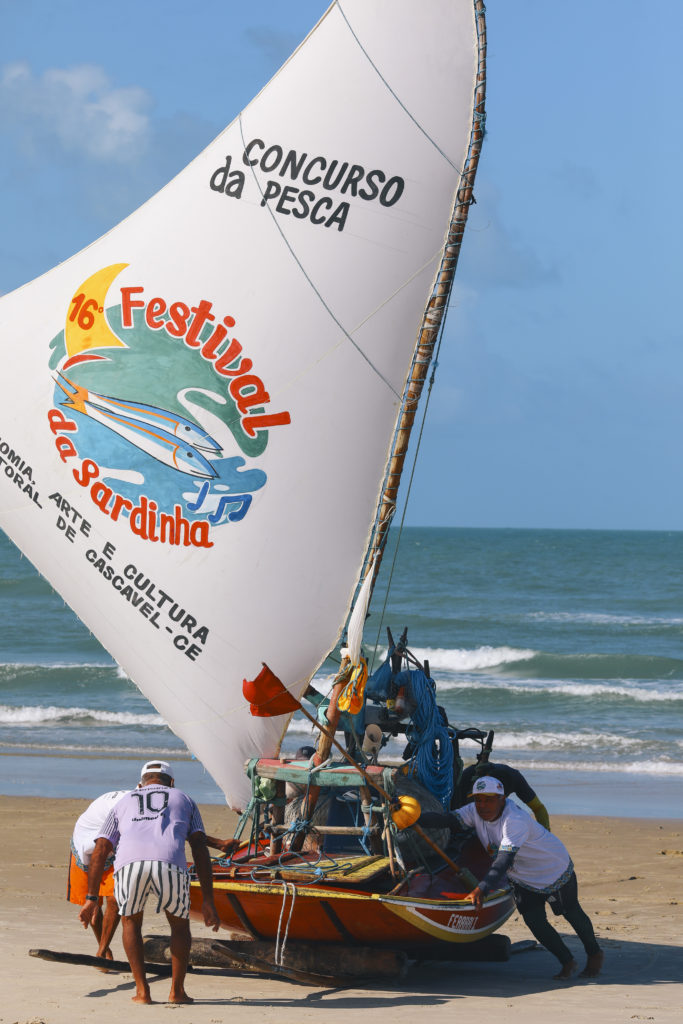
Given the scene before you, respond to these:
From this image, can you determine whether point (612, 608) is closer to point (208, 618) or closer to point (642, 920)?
point (642, 920)

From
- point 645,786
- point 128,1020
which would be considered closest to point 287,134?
point 128,1020

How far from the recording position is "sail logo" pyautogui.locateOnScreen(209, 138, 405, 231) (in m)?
8.28

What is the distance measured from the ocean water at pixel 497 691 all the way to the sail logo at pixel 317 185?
107 inches

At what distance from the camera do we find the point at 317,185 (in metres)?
8.34

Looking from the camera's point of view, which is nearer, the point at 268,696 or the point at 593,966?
the point at 268,696

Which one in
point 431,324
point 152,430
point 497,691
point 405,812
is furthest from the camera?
point 497,691

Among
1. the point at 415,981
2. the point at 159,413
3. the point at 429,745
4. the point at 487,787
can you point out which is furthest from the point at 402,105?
the point at 415,981

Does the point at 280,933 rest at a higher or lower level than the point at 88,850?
lower

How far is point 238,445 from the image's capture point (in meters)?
8.35

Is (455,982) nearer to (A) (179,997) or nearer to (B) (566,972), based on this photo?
(B) (566,972)

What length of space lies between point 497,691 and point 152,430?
63.9 feet

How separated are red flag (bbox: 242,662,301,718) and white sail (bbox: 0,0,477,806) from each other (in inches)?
20.7

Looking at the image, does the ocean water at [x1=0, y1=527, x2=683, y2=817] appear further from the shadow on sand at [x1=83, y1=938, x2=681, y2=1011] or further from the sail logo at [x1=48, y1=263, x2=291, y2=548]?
the shadow on sand at [x1=83, y1=938, x2=681, y2=1011]

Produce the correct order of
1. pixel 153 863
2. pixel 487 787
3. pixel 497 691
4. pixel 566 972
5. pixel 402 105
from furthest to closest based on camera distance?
pixel 497 691
pixel 402 105
pixel 566 972
pixel 487 787
pixel 153 863
